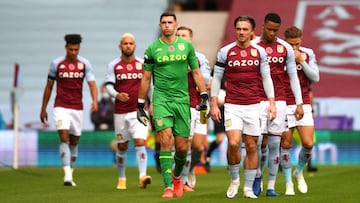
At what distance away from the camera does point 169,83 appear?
15.6 m

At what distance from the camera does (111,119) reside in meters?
29.7

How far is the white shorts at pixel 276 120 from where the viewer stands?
15.3 m

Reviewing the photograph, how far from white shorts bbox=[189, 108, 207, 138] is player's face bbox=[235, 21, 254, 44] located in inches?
129

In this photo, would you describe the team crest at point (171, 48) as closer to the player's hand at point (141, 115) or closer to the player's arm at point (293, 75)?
the player's hand at point (141, 115)

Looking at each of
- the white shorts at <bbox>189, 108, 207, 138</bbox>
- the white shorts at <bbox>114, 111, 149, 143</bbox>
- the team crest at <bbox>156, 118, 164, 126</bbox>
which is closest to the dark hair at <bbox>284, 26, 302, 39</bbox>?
the white shorts at <bbox>189, 108, 207, 138</bbox>

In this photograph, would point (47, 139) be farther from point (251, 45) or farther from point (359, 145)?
point (251, 45)

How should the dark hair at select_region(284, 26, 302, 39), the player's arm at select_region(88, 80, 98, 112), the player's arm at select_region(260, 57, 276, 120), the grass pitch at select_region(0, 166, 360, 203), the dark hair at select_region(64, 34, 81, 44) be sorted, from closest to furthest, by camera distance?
the player's arm at select_region(260, 57, 276, 120)
the grass pitch at select_region(0, 166, 360, 203)
the dark hair at select_region(284, 26, 302, 39)
the dark hair at select_region(64, 34, 81, 44)
the player's arm at select_region(88, 80, 98, 112)

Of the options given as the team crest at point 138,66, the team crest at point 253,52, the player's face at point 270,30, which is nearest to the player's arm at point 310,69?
the player's face at point 270,30

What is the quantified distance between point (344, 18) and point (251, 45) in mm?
25581

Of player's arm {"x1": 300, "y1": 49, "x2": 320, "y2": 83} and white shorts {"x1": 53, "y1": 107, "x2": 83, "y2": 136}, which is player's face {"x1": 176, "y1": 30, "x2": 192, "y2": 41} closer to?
player's arm {"x1": 300, "y1": 49, "x2": 320, "y2": 83}

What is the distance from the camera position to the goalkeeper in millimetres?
15516

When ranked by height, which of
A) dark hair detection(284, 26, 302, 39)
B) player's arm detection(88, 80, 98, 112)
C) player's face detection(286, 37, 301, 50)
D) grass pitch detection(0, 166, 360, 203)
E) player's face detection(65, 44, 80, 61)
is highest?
dark hair detection(284, 26, 302, 39)

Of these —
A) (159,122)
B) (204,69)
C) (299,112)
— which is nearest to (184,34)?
(204,69)

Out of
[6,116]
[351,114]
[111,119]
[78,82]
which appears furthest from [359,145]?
[78,82]
